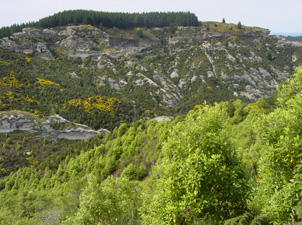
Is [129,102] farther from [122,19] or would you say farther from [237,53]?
[122,19]

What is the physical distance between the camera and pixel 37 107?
100250mm

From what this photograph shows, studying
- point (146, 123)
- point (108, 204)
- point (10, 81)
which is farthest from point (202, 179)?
point (10, 81)

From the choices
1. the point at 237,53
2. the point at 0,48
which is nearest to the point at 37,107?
the point at 0,48

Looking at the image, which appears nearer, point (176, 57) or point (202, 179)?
point (202, 179)

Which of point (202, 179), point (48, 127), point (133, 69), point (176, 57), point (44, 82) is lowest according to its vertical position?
point (48, 127)

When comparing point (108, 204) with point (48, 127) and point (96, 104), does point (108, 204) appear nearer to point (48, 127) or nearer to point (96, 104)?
point (48, 127)

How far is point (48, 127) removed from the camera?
9025 centimetres

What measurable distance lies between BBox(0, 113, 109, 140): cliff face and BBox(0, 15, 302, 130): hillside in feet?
21.2

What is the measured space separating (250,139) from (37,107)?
94.2 meters

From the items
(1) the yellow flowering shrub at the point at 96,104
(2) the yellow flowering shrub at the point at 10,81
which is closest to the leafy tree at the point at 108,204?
(1) the yellow flowering shrub at the point at 96,104

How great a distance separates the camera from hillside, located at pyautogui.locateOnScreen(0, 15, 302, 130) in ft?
352

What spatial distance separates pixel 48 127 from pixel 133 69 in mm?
76214

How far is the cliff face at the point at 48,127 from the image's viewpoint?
281ft

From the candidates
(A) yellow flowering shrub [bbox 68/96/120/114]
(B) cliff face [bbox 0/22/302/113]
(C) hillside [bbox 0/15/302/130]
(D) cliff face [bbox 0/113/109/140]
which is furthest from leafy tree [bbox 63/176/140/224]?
(B) cliff face [bbox 0/22/302/113]
